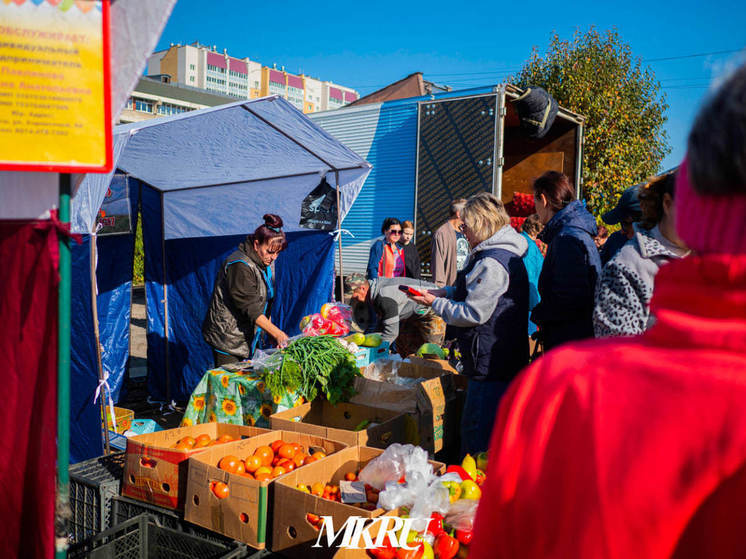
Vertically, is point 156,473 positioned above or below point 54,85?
below

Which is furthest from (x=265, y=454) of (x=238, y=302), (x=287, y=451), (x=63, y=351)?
(x=238, y=302)

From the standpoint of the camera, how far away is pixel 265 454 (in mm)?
2773

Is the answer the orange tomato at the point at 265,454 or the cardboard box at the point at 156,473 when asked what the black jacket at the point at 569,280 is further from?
the cardboard box at the point at 156,473

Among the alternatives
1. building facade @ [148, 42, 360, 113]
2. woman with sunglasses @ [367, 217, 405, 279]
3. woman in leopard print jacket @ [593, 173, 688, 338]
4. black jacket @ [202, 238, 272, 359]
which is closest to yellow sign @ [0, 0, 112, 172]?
woman in leopard print jacket @ [593, 173, 688, 338]

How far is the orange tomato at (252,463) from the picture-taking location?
2656 mm

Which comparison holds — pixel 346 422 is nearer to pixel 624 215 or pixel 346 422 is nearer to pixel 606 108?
pixel 624 215

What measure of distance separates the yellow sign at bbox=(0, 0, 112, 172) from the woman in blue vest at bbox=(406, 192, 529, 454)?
82.5 inches

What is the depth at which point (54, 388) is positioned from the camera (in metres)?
1.48

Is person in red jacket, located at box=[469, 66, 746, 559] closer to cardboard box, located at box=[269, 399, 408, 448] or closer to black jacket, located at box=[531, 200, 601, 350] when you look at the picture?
cardboard box, located at box=[269, 399, 408, 448]

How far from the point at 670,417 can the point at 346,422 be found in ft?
9.99

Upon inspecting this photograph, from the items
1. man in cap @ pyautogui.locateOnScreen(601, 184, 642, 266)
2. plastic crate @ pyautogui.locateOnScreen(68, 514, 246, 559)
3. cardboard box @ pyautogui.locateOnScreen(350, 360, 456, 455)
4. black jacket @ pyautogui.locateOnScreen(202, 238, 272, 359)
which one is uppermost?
man in cap @ pyautogui.locateOnScreen(601, 184, 642, 266)

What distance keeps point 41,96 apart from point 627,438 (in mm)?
1446

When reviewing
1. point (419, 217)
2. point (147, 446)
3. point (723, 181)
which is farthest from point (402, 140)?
point (723, 181)

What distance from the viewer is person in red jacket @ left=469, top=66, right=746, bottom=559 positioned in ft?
2.13
